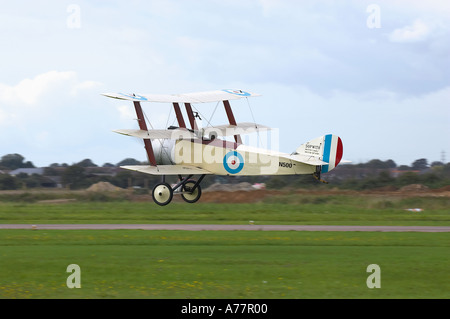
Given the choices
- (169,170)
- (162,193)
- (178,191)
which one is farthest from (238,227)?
(178,191)

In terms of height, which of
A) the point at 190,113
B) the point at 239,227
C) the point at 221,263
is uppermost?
the point at 190,113

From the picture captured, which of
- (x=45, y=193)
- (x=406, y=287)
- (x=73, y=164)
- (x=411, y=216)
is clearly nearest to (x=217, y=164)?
(x=411, y=216)

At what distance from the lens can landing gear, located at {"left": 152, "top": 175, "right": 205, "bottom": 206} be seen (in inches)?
1341

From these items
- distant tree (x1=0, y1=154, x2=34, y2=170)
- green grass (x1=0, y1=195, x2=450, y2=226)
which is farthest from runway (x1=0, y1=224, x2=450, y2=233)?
distant tree (x1=0, y1=154, x2=34, y2=170)

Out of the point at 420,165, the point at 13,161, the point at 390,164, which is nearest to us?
the point at 390,164

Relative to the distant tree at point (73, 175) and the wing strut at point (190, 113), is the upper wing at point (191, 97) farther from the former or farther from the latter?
the distant tree at point (73, 175)

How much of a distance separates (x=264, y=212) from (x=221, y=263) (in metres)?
17.4

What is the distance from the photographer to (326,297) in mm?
13766

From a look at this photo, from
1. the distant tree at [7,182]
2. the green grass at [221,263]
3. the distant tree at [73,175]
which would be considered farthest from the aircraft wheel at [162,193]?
the distant tree at [7,182]

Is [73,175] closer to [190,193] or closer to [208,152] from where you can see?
[190,193]

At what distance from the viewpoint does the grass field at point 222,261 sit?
47.1 ft

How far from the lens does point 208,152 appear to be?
33.2m

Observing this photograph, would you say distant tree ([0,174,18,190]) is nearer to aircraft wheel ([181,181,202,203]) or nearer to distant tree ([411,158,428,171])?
aircraft wheel ([181,181,202,203])

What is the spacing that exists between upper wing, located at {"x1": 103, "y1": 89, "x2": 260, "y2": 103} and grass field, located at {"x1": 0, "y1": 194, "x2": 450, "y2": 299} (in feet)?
17.8
